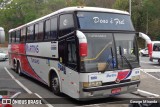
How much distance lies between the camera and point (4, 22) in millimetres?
73375

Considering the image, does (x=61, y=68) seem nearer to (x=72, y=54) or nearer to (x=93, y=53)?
(x=72, y=54)

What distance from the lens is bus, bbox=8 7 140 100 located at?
337 inches

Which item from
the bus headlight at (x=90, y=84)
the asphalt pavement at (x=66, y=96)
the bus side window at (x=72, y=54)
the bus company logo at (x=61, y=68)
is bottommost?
the asphalt pavement at (x=66, y=96)

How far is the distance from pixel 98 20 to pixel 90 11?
403mm

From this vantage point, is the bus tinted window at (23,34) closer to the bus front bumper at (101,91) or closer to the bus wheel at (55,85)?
the bus wheel at (55,85)

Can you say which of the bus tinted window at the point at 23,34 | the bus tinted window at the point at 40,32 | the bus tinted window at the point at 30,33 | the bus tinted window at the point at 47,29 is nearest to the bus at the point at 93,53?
the bus tinted window at the point at 47,29

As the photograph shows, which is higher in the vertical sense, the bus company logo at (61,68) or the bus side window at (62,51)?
the bus side window at (62,51)

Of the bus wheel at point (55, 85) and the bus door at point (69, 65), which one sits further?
the bus wheel at point (55, 85)

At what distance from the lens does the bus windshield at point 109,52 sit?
8719 mm

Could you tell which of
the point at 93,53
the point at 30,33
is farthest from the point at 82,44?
the point at 30,33

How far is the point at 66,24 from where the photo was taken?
31.6 ft

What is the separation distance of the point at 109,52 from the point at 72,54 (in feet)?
3.94

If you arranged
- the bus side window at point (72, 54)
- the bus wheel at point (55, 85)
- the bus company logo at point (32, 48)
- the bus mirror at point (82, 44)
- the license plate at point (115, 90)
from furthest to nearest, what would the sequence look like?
the bus company logo at point (32, 48)
the bus wheel at point (55, 85)
the license plate at point (115, 90)
the bus side window at point (72, 54)
the bus mirror at point (82, 44)

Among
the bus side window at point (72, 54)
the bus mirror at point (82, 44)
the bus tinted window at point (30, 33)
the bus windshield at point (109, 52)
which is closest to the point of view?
the bus mirror at point (82, 44)
